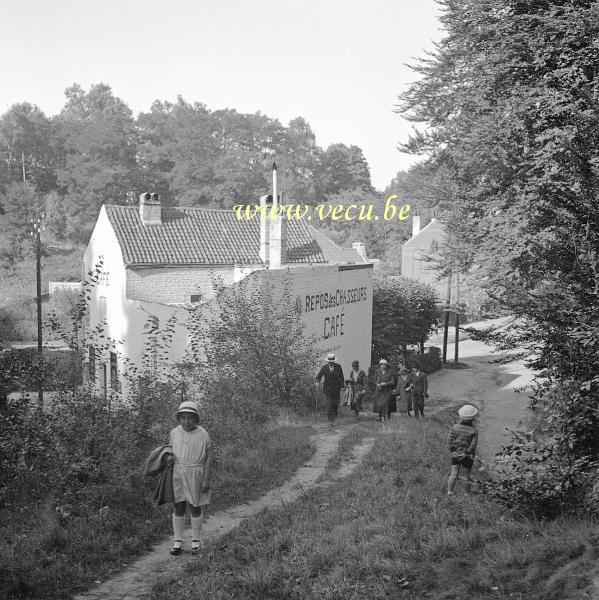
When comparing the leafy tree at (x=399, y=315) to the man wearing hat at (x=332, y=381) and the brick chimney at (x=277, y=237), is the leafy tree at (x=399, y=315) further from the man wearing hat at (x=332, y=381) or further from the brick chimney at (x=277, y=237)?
the man wearing hat at (x=332, y=381)

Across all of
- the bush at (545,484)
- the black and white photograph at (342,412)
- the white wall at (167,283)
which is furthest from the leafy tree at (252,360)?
the white wall at (167,283)

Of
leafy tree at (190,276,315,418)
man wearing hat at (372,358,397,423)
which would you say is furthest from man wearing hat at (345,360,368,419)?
leafy tree at (190,276,315,418)

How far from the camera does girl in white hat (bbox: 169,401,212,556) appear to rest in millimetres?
6988

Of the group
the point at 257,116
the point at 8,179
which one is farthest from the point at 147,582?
the point at 257,116

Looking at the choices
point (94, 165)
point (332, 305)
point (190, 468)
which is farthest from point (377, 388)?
point (94, 165)

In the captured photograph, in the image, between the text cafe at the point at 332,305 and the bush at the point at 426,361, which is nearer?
the text cafe at the point at 332,305

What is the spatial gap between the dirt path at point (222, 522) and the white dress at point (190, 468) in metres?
0.58

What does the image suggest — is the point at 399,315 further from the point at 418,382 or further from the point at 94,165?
the point at 94,165

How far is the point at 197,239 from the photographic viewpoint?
30266mm

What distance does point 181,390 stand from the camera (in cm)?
1248

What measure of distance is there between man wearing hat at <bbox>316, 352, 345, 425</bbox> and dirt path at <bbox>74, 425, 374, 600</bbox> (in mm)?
1680

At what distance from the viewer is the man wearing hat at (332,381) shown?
14.5 m

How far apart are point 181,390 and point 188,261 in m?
16.8

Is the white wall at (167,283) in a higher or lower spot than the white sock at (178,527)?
higher
